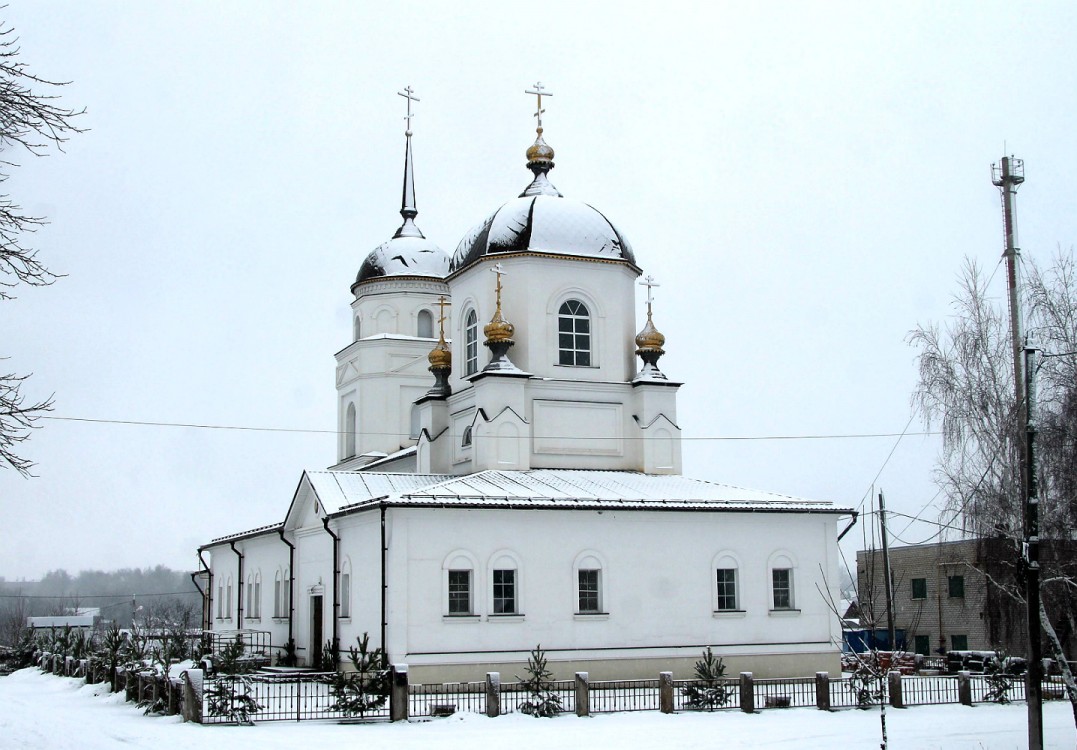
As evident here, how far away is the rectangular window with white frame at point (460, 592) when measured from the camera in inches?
1097

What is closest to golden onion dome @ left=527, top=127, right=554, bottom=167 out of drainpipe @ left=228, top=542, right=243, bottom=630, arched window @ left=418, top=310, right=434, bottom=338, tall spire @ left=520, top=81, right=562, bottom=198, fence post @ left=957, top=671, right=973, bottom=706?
tall spire @ left=520, top=81, right=562, bottom=198

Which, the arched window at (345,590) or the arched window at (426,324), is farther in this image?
the arched window at (426,324)

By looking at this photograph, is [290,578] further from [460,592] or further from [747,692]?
[747,692]

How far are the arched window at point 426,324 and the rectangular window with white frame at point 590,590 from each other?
18665 mm

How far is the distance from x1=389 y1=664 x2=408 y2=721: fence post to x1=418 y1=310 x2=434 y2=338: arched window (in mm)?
24472

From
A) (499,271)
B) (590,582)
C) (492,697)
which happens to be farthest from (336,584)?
(499,271)

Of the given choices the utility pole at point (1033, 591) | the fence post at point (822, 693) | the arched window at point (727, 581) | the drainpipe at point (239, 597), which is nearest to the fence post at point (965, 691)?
the fence post at point (822, 693)

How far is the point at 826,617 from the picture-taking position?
101 feet

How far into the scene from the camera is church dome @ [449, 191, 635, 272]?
34062 mm

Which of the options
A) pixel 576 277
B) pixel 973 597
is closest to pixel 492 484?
pixel 576 277

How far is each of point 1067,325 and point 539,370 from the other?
42.0ft

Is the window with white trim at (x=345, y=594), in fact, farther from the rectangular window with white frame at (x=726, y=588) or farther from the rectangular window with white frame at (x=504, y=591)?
the rectangular window with white frame at (x=726, y=588)

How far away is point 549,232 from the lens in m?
34.2

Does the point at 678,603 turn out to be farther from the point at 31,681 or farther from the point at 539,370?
the point at 31,681
